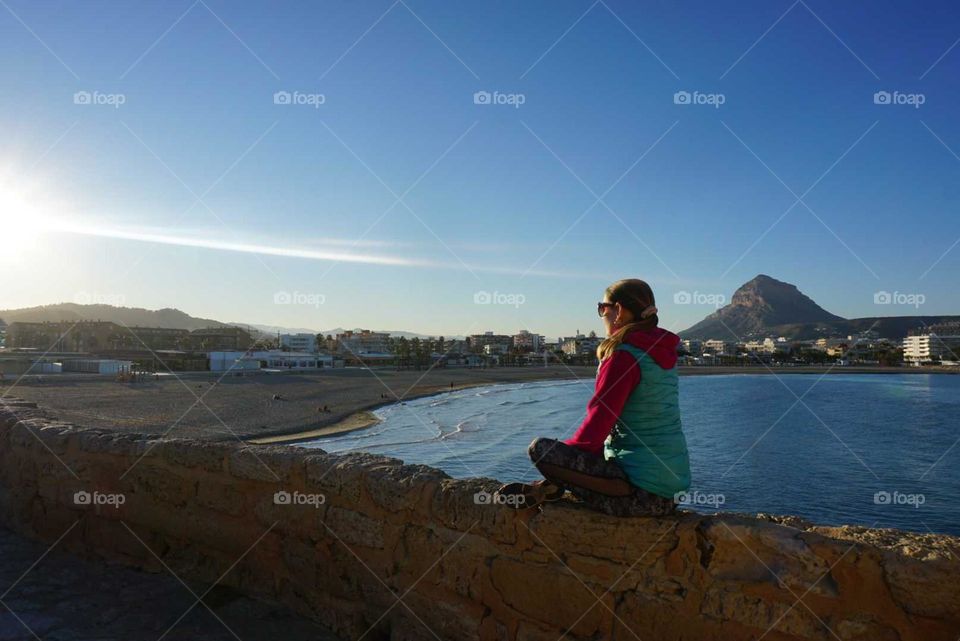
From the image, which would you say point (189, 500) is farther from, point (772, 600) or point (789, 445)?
point (789, 445)

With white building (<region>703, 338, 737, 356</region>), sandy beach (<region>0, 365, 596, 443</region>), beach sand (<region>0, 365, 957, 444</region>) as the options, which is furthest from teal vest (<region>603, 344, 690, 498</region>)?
white building (<region>703, 338, 737, 356</region>)

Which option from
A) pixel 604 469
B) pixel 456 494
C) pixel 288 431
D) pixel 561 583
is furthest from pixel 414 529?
pixel 288 431

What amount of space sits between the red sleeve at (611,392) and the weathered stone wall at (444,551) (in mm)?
427

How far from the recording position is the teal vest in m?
2.93

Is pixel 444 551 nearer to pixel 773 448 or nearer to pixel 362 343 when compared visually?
pixel 773 448

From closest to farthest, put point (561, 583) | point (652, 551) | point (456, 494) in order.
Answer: point (652, 551) < point (561, 583) < point (456, 494)

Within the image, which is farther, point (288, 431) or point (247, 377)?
point (247, 377)

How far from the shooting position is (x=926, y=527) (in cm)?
1452

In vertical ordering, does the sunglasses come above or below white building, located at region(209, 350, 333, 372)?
above

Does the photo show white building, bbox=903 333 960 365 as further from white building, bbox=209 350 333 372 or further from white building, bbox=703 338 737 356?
white building, bbox=209 350 333 372

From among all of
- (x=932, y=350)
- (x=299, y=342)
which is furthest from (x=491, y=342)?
(x=932, y=350)

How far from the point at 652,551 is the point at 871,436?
1355 inches

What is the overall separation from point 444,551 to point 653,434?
51.1 inches

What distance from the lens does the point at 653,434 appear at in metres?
2.99
